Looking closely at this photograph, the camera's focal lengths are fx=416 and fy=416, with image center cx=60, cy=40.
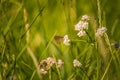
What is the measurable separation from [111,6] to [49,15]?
0.41 metres

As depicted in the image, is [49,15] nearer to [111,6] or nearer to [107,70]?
[111,6]

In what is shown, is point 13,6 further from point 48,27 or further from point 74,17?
point 74,17

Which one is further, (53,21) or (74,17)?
(53,21)

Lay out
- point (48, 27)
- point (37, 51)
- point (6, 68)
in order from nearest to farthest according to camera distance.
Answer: point (6, 68)
point (37, 51)
point (48, 27)

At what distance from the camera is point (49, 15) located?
2.57 meters

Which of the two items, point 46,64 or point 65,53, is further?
point 65,53

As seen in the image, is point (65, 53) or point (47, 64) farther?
point (65, 53)

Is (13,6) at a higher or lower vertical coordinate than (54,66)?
higher

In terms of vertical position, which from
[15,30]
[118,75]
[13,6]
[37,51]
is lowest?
[118,75]

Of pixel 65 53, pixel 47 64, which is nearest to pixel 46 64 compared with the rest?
pixel 47 64

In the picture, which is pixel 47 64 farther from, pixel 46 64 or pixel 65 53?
pixel 65 53

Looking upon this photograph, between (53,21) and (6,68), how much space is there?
108cm

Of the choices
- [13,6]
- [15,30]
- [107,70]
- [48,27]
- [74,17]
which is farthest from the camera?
[13,6]

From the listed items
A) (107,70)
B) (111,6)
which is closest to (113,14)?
(111,6)
